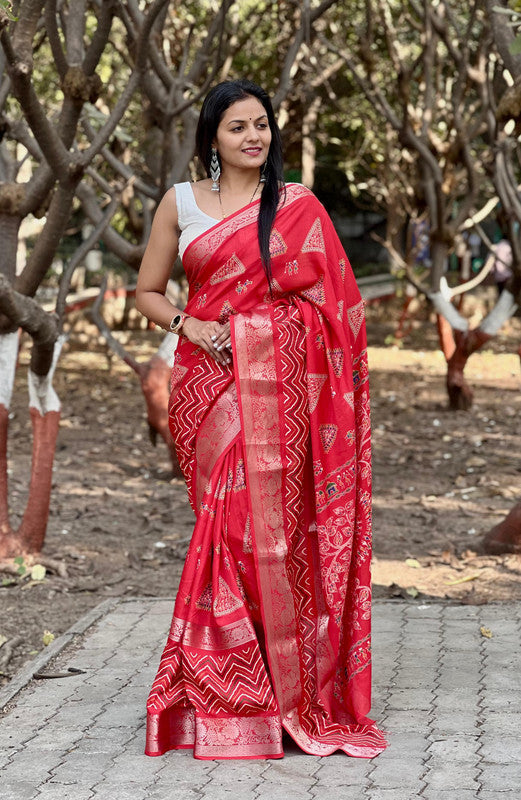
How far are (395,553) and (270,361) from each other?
308 cm

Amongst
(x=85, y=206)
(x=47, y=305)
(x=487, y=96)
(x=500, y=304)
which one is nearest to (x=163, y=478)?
(x=85, y=206)

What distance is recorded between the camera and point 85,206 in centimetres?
884

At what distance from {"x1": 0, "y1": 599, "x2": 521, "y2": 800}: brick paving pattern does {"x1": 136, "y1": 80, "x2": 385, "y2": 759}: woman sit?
130 millimetres

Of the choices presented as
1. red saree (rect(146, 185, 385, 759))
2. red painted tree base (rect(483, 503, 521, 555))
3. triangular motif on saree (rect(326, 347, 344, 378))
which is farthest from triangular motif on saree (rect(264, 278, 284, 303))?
red painted tree base (rect(483, 503, 521, 555))

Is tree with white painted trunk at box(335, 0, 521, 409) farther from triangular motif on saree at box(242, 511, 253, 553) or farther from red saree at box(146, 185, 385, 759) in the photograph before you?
triangular motif on saree at box(242, 511, 253, 553)

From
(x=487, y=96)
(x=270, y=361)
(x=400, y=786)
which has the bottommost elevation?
(x=400, y=786)

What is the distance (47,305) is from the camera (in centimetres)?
1645

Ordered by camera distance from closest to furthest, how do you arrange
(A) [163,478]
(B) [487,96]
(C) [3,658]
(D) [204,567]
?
1. (D) [204,567]
2. (C) [3,658]
3. (A) [163,478]
4. (B) [487,96]

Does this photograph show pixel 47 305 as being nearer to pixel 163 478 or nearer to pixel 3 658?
pixel 163 478

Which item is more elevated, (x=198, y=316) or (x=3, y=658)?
(x=198, y=316)

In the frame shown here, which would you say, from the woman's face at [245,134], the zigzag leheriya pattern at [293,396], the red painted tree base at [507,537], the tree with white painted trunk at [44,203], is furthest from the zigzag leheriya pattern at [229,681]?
the red painted tree base at [507,537]

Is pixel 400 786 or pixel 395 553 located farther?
pixel 395 553

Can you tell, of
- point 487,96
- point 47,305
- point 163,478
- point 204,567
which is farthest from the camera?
point 47,305

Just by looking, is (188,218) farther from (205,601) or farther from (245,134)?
(205,601)
